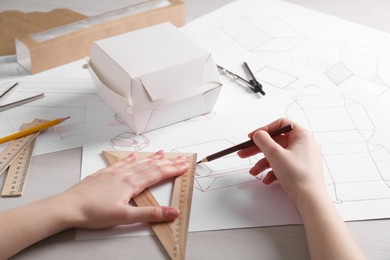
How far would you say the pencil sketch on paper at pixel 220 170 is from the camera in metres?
0.88

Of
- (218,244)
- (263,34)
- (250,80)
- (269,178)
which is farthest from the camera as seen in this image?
(263,34)

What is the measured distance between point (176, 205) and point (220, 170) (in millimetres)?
125

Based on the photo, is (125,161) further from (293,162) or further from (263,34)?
(263,34)

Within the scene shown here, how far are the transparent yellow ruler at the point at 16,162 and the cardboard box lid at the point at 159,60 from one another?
204mm

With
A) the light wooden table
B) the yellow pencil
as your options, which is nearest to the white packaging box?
the yellow pencil

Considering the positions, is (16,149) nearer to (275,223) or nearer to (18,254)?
(18,254)

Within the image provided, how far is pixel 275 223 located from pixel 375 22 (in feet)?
2.85

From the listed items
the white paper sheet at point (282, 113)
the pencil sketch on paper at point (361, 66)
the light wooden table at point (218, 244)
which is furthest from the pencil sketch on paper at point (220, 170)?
the pencil sketch on paper at point (361, 66)

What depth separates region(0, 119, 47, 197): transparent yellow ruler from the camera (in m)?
0.86

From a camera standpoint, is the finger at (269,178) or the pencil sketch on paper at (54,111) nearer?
the finger at (269,178)

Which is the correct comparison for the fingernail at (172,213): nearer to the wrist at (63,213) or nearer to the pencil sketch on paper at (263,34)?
the wrist at (63,213)

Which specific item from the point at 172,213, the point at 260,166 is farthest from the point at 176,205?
the point at 260,166

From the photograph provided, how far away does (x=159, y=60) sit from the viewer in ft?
3.26

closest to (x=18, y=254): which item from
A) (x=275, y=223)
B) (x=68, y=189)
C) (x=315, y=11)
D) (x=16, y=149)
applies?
(x=68, y=189)
